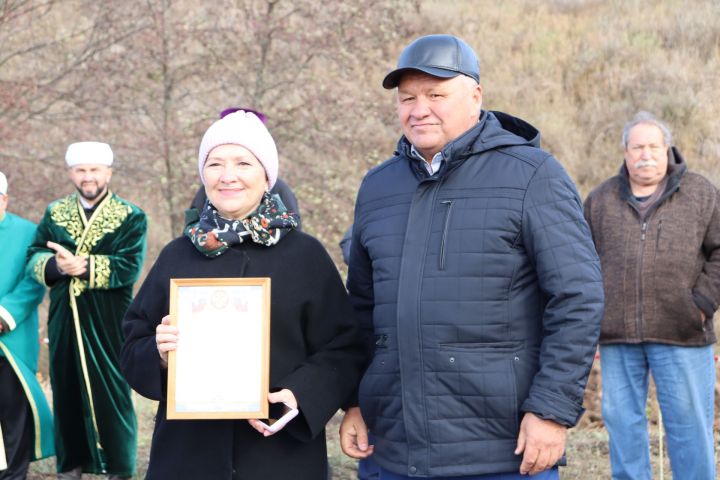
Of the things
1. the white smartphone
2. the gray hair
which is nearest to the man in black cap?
the white smartphone

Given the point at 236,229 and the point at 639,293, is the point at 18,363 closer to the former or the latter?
the point at 236,229

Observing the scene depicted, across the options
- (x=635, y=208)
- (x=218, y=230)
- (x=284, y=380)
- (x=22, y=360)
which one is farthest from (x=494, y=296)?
(x=22, y=360)

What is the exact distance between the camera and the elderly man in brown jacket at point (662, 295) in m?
5.71

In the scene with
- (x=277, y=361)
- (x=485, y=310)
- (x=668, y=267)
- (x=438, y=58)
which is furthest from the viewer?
(x=668, y=267)

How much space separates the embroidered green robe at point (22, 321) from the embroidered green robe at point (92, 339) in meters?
0.10

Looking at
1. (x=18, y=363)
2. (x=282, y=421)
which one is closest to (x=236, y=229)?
(x=282, y=421)

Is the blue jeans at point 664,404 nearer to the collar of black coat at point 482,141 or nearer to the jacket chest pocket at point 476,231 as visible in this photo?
the collar of black coat at point 482,141

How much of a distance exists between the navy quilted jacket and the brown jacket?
268 centimetres

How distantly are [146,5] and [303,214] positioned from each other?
12.1ft

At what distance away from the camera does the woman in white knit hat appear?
3434 millimetres

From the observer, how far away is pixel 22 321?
6.66 metres

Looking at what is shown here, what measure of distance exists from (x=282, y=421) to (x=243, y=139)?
1001 mm

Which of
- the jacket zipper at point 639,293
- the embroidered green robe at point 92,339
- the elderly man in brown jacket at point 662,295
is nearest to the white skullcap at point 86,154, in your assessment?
the embroidered green robe at point 92,339

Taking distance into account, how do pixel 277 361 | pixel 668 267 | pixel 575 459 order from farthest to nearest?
pixel 575 459 → pixel 668 267 → pixel 277 361
